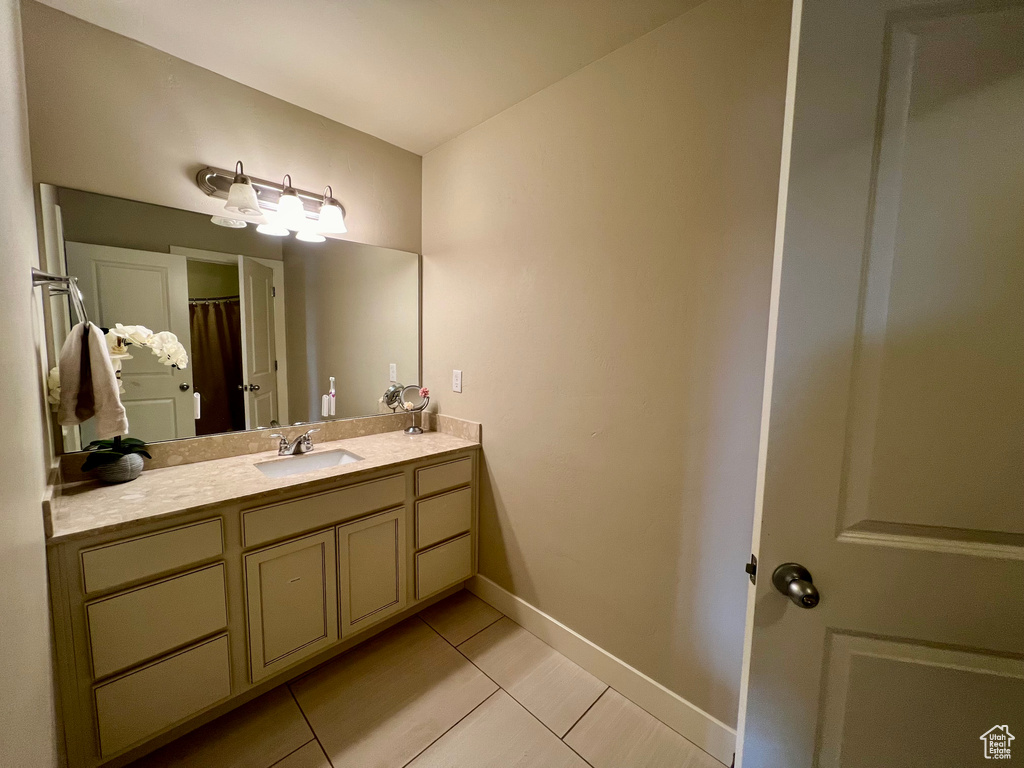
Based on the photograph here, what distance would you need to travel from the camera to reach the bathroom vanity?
1.06 m

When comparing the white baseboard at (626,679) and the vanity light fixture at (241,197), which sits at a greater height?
the vanity light fixture at (241,197)

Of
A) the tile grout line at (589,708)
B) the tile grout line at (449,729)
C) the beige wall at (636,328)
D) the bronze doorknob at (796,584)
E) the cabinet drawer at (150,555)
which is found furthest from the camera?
the tile grout line at (589,708)

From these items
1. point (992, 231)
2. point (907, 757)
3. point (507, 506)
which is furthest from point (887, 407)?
point (507, 506)

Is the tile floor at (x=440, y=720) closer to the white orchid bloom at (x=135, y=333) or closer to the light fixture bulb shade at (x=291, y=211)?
the white orchid bloom at (x=135, y=333)

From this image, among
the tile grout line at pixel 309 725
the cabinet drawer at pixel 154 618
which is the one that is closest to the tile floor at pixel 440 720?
the tile grout line at pixel 309 725

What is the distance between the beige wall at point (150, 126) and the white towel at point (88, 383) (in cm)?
59

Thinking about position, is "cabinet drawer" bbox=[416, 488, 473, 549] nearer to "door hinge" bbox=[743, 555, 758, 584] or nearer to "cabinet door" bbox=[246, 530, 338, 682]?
"cabinet door" bbox=[246, 530, 338, 682]

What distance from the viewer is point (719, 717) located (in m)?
1.28

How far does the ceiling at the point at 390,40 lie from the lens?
4.04ft

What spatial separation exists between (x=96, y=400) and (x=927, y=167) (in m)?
Answer: 2.18

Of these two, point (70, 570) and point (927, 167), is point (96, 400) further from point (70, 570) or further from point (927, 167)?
point (927, 167)

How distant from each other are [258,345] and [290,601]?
113cm

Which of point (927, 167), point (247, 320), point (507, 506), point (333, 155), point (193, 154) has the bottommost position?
point (507, 506)

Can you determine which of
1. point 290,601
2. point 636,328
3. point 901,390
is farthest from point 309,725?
point 901,390
